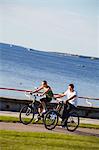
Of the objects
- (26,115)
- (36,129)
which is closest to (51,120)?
(36,129)

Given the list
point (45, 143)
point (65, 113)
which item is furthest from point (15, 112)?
point (45, 143)

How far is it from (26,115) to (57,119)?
921mm

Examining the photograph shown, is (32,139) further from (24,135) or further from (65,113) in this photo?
(65,113)

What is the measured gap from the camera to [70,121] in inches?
557

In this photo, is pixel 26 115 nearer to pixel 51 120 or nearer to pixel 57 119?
pixel 51 120

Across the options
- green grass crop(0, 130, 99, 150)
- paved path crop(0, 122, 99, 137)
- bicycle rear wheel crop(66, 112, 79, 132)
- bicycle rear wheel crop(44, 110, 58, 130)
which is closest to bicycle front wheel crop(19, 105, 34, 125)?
paved path crop(0, 122, 99, 137)

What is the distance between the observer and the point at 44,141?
11336 mm

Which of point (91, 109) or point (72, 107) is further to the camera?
point (91, 109)

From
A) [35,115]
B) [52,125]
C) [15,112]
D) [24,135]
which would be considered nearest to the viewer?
[24,135]

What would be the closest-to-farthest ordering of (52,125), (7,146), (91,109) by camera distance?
(7,146) → (52,125) → (91,109)

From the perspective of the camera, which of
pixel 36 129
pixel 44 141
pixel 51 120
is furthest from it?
pixel 51 120

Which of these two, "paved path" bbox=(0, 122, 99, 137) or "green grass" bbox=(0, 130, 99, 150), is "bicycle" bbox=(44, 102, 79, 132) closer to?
"paved path" bbox=(0, 122, 99, 137)

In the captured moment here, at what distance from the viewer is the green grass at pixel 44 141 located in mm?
10562

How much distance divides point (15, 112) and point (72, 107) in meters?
4.42
